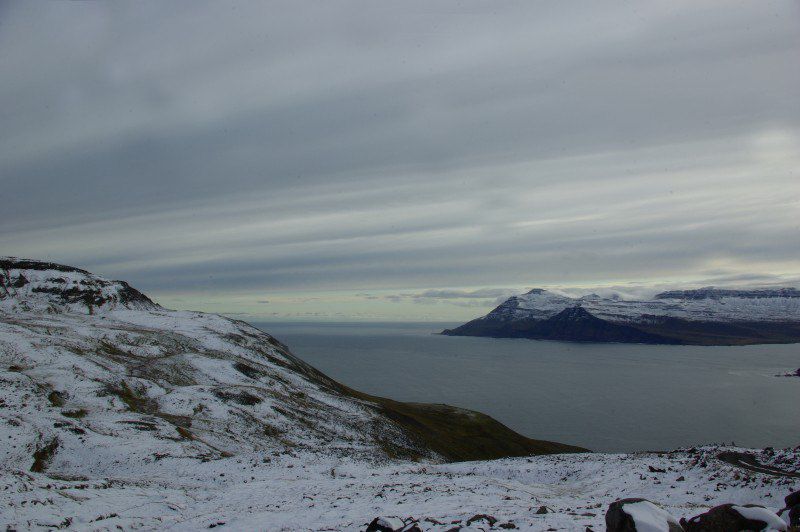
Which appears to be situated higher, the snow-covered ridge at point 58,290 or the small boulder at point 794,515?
the snow-covered ridge at point 58,290

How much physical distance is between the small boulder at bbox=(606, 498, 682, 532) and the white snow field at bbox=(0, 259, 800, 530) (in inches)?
129

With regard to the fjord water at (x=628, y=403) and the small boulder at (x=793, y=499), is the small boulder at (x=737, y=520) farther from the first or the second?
the fjord water at (x=628, y=403)

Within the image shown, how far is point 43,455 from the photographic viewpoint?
118 feet

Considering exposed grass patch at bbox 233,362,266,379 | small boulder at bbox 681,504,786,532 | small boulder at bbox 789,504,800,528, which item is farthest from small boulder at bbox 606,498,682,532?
exposed grass patch at bbox 233,362,266,379

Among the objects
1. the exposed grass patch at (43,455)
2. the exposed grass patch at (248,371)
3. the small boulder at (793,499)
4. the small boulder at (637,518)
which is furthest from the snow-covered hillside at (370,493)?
the exposed grass patch at (248,371)

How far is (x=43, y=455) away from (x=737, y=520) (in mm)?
44321

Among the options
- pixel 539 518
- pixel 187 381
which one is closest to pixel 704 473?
pixel 539 518

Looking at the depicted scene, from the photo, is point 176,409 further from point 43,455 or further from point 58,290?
point 58,290

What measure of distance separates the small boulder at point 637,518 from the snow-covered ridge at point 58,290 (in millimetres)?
147331

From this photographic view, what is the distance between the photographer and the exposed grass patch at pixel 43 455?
34125 mm

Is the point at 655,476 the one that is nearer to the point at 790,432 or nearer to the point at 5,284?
the point at 790,432

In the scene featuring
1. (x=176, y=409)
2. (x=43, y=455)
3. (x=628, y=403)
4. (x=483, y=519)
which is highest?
(x=483, y=519)

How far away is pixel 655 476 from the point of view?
30.8 m

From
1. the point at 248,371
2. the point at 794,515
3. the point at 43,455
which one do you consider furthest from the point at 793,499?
the point at 248,371
